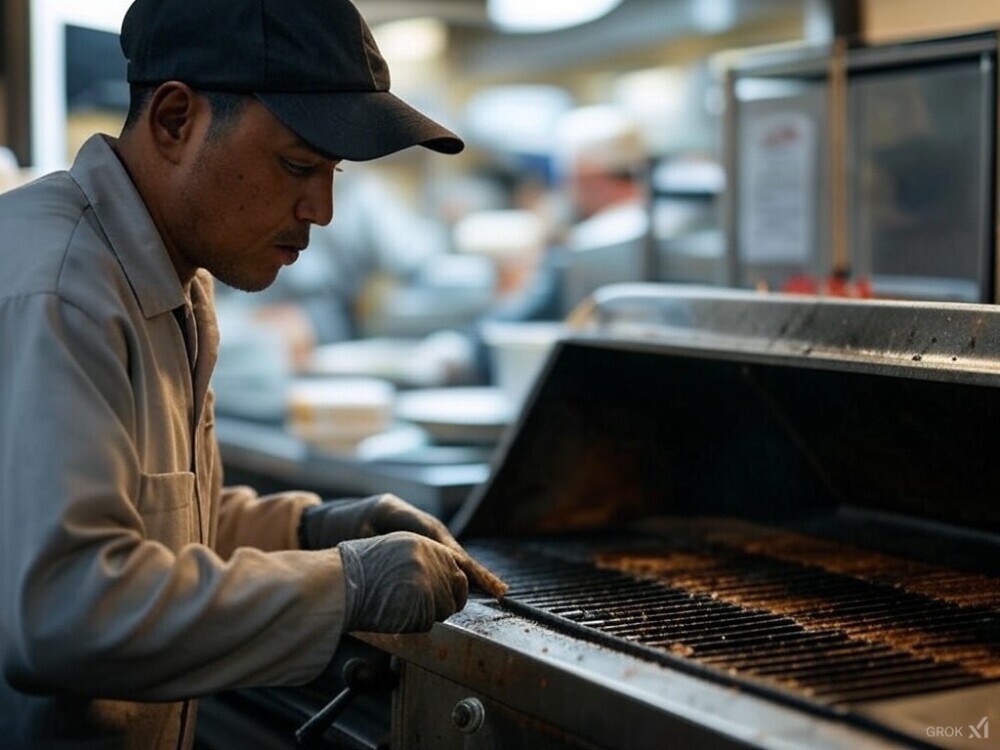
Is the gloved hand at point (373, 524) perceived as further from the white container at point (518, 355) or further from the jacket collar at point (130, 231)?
the white container at point (518, 355)

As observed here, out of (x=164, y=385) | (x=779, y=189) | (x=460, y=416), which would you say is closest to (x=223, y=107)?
(x=164, y=385)

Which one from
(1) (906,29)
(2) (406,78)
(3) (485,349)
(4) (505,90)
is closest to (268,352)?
(3) (485,349)

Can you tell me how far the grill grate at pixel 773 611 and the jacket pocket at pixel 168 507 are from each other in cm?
45

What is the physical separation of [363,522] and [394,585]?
18.2 inches

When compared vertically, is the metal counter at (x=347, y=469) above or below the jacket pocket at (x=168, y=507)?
below

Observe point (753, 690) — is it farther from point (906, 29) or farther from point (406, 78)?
point (406, 78)

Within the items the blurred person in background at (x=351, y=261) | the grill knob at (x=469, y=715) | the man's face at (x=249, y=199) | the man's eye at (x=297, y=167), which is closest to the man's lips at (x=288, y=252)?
the man's face at (x=249, y=199)

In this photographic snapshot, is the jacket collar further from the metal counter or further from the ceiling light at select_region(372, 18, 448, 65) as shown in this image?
the ceiling light at select_region(372, 18, 448, 65)

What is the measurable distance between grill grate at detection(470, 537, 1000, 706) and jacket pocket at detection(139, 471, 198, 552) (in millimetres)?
454

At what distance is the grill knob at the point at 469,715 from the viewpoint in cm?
166

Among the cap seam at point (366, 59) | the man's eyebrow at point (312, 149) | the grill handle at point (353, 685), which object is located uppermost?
the cap seam at point (366, 59)

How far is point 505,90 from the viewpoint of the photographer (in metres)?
10.2

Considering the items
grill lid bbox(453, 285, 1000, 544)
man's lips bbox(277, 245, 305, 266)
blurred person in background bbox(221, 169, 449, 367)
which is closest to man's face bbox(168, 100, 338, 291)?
man's lips bbox(277, 245, 305, 266)

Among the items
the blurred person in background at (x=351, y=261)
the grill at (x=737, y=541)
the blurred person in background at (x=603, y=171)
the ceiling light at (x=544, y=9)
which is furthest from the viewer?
the blurred person in background at (x=351, y=261)
